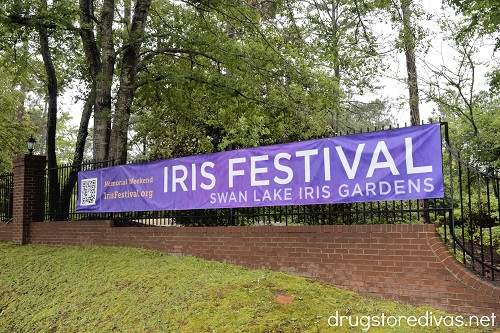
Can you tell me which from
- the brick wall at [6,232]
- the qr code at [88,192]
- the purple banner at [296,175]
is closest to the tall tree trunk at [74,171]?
the qr code at [88,192]

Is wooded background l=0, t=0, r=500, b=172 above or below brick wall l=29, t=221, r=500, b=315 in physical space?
above

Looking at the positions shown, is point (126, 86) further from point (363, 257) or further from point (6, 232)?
point (363, 257)

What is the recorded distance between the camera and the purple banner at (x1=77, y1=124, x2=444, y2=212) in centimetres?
584

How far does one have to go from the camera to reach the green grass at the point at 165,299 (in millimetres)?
5152

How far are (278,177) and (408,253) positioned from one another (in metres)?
2.41

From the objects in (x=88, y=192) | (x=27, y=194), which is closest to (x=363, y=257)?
(x=88, y=192)

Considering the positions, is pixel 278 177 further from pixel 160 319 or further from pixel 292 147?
pixel 160 319

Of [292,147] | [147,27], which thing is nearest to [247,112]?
[147,27]

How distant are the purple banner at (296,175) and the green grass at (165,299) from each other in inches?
47.8

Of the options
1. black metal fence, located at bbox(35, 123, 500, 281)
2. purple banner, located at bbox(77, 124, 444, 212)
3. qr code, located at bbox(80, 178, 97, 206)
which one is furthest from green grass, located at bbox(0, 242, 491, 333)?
qr code, located at bbox(80, 178, 97, 206)

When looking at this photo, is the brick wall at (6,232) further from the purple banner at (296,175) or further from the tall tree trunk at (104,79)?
the purple banner at (296,175)

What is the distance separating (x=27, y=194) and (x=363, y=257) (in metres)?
9.39

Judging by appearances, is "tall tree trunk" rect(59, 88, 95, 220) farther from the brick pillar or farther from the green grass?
the green grass

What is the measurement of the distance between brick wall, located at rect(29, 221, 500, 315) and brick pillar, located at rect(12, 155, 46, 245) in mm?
5360
